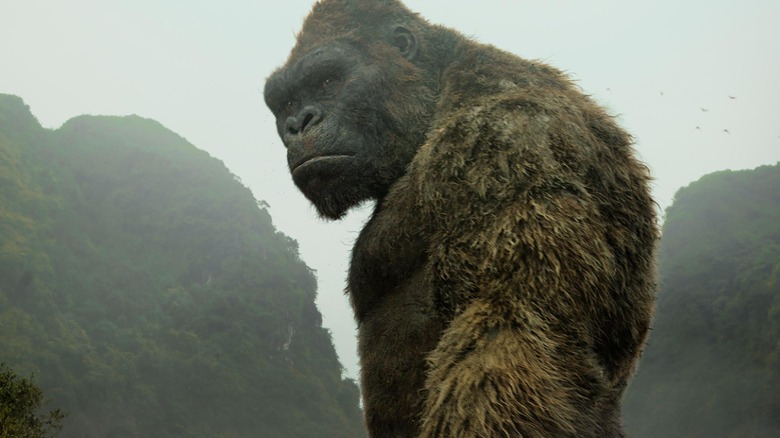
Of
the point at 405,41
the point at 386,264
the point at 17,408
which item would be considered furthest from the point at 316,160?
the point at 17,408

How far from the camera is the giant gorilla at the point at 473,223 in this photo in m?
1.93

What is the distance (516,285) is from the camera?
79.2 inches

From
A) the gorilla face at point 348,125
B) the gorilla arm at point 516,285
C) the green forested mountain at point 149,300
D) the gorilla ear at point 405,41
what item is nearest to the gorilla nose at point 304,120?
the gorilla face at point 348,125

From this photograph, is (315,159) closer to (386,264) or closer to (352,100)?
(352,100)

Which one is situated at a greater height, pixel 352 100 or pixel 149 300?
pixel 149 300

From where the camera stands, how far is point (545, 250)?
6.61ft

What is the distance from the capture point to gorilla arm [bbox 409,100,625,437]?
1.86m

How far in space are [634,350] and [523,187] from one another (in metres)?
0.88

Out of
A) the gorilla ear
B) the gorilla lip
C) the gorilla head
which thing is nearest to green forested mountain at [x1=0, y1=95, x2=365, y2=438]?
the gorilla head

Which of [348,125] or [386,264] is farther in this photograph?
[348,125]

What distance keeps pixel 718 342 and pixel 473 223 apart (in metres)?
31.4

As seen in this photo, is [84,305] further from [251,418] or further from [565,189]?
[565,189]

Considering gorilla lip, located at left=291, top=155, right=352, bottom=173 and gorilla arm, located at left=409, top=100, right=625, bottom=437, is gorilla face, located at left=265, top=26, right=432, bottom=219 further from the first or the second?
gorilla arm, located at left=409, top=100, right=625, bottom=437

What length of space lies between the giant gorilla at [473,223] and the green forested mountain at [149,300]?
32654 millimetres
